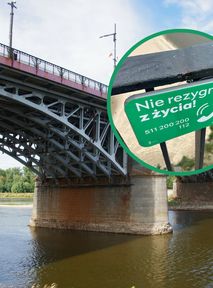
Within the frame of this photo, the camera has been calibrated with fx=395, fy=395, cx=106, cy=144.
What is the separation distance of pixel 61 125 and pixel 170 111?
1048 inches

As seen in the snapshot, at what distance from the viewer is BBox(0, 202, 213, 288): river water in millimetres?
17781

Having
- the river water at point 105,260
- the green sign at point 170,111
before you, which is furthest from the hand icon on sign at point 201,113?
the river water at point 105,260

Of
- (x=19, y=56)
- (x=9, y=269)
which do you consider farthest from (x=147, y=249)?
(x=19, y=56)

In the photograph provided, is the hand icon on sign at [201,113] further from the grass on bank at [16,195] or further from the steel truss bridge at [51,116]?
the grass on bank at [16,195]

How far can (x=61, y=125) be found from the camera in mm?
29094

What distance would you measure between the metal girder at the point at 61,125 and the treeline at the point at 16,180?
246 ft

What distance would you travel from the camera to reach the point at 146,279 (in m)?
17.9

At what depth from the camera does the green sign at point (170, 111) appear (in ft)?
8.96

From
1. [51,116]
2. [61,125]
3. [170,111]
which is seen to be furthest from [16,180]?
[170,111]

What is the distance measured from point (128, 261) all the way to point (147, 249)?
3.71 metres

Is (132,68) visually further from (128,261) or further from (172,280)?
(128,261)

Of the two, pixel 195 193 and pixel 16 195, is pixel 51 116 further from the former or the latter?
pixel 16 195

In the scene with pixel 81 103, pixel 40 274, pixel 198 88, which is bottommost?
pixel 40 274

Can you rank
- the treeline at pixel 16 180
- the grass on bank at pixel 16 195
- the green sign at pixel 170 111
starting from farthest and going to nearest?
the treeline at pixel 16 180
the grass on bank at pixel 16 195
the green sign at pixel 170 111
